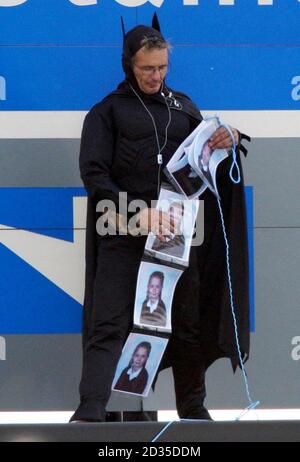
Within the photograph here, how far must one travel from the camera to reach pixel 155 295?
4.48 m

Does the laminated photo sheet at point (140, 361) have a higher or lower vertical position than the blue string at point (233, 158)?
lower

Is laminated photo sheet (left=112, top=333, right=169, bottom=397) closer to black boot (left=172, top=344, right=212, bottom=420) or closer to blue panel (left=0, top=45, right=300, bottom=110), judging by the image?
black boot (left=172, top=344, right=212, bottom=420)

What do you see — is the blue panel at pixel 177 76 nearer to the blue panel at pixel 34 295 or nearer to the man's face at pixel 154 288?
the blue panel at pixel 34 295

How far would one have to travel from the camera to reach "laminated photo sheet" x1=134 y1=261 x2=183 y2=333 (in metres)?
4.44

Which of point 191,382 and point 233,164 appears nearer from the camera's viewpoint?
point 233,164

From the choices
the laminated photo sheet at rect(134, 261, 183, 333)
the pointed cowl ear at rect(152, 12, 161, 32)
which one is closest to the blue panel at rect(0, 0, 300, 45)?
the pointed cowl ear at rect(152, 12, 161, 32)

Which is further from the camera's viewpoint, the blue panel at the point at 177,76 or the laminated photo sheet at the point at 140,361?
the blue panel at the point at 177,76

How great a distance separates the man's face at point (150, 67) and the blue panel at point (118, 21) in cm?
39

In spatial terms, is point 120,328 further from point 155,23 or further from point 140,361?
point 155,23

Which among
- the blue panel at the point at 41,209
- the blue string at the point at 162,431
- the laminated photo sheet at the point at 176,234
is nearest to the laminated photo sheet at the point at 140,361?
the laminated photo sheet at the point at 176,234

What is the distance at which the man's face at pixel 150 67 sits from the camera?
436cm

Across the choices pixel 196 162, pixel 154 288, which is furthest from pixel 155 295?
pixel 196 162

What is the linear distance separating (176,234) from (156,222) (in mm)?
145
